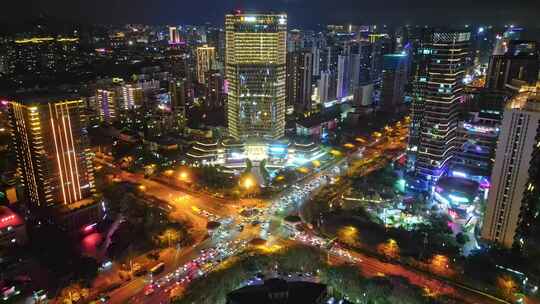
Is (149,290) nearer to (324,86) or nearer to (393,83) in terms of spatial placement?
(324,86)

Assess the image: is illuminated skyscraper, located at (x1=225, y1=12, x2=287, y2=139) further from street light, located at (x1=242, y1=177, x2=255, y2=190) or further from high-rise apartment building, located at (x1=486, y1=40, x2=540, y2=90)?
high-rise apartment building, located at (x1=486, y1=40, x2=540, y2=90)

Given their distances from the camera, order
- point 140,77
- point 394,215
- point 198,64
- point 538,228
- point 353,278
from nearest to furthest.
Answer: point 353,278, point 538,228, point 394,215, point 140,77, point 198,64

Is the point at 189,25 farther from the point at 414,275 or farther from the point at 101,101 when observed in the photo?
the point at 414,275

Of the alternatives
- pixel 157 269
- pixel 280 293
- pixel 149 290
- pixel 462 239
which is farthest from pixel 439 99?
pixel 149 290

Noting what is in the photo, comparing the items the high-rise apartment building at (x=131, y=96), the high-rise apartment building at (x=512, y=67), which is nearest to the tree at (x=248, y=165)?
the high-rise apartment building at (x=131, y=96)

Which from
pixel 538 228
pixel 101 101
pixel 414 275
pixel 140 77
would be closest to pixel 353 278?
pixel 414 275

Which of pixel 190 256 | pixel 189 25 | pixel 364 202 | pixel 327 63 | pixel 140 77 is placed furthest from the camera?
pixel 189 25
